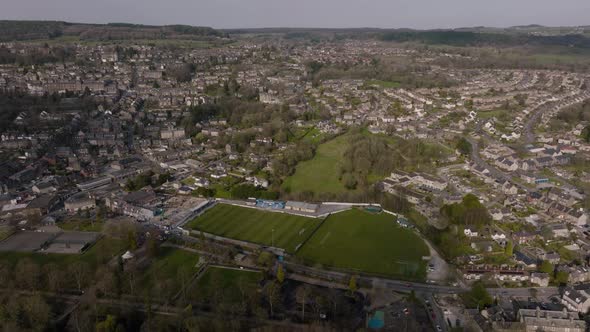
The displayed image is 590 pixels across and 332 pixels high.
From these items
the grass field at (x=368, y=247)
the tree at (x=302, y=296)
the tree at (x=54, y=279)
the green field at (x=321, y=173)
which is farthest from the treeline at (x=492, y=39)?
the tree at (x=54, y=279)

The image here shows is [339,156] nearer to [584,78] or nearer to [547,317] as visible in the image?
[547,317]

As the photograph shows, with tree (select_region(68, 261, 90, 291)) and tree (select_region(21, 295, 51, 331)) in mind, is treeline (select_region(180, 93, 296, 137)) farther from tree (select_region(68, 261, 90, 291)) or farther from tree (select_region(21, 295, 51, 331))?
tree (select_region(21, 295, 51, 331))

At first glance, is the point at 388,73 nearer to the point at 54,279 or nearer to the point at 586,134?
the point at 586,134


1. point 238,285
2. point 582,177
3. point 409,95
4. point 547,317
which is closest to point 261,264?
point 238,285

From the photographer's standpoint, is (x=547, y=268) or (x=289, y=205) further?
(x=289, y=205)

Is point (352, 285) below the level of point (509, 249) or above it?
below

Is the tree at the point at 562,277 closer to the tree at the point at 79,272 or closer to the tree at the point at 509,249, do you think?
the tree at the point at 509,249

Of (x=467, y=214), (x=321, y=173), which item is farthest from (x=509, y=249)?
(x=321, y=173)

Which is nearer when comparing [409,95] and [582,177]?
[582,177]
